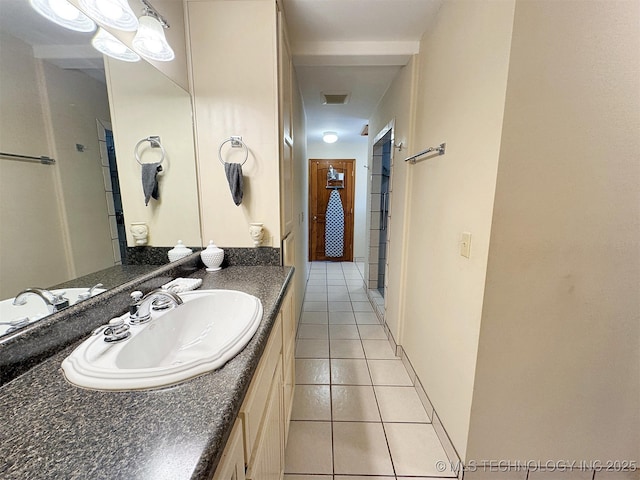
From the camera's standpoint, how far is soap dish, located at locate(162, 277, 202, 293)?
1.16m

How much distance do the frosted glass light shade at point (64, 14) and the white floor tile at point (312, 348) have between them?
2235mm

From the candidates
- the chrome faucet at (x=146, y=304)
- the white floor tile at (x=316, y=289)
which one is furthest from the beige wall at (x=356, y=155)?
the chrome faucet at (x=146, y=304)

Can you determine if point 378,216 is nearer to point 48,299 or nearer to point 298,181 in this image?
point 298,181

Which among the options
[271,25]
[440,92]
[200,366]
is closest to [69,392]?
[200,366]

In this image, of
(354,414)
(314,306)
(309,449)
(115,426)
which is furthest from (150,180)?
(314,306)

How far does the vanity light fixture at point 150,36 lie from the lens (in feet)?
3.57

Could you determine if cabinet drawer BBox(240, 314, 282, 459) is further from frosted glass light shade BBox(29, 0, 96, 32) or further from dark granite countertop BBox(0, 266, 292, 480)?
frosted glass light shade BBox(29, 0, 96, 32)

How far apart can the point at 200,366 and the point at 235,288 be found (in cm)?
60

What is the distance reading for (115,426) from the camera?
49cm

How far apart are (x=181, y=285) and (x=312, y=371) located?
128cm

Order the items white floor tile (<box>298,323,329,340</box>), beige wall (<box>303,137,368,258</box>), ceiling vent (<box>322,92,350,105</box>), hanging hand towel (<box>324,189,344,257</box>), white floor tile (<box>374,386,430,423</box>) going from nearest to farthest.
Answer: white floor tile (<box>374,386,430,423</box>), white floor tile (<box>298,323,329,340</box>), ceiling vent (<box>322,92,350,105</box>), beige wall (<box>303,137,368,258</box>), hanging hand towel (<box>324,189,344,257</box>)

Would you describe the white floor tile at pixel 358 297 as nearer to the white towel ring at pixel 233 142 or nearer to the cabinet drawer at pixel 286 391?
the cabinet drawer at pixel 286 391

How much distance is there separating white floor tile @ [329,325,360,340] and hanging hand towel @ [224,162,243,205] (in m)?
1.68

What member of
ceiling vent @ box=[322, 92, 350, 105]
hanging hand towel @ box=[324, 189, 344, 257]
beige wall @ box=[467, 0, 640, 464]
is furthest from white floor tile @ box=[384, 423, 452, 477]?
hanging hand towel @ box=[324, 189, 344, 257]
